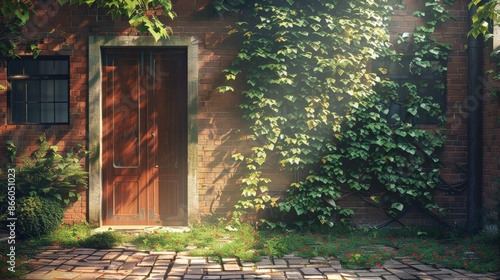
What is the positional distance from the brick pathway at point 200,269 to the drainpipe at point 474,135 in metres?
Answer: 2.16

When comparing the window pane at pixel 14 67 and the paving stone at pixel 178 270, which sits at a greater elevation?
Result: the window pane at pixel 14 67

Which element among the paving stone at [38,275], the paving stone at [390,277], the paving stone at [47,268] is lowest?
the paving stone at [390,277]

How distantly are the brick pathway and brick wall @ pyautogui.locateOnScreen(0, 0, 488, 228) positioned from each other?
1.67 m

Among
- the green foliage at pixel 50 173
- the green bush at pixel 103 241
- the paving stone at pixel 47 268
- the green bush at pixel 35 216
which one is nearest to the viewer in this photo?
→ the paving stone at pixel 47 268

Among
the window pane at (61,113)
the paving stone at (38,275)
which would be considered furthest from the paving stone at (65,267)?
the window pane at (61,113)

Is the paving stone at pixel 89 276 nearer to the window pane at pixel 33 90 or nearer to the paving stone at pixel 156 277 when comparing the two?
the paving stone at pixel 156 277

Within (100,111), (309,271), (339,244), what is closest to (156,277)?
(309,271)

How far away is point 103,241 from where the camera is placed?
5.87 metres

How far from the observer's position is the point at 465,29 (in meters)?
7.08

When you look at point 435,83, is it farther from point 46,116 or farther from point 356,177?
point 46,116

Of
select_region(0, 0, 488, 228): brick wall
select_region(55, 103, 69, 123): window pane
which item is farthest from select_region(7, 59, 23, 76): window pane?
select_region(55, 103, 69, 123): window pane

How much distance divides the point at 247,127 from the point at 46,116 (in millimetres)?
3279

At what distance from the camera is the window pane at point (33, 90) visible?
7.11 m

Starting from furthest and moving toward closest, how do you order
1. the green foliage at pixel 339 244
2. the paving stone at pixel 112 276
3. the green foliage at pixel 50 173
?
1. the green foliage at pixel 50 173
2. the green foliage at pixel 339 244
3. the paving stone at pixel 112 276
